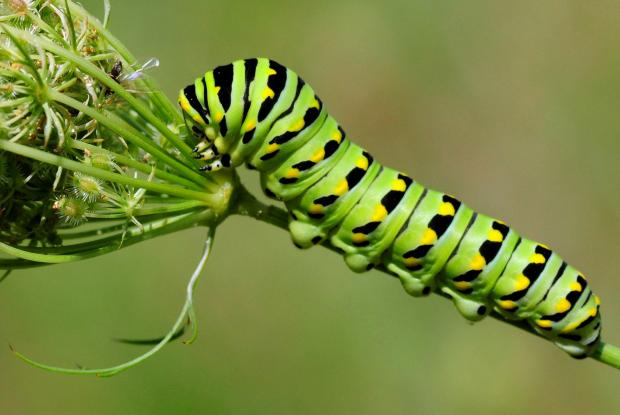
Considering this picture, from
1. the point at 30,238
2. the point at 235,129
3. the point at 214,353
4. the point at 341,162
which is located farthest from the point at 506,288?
the point at 214,353

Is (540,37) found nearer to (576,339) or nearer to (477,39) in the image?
(477,39)

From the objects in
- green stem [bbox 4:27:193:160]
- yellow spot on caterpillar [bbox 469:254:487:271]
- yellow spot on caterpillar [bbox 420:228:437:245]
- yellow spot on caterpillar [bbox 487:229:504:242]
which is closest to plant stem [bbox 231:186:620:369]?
yellow spot on caterpillar [bbox 420:228:437:245]

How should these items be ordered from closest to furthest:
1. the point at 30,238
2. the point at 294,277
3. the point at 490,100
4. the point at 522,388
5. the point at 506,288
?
1. the point at 30,238
2. the point at 506,288
3. the point at 522,388
4. the point at 294,277
5. the point at 490,100

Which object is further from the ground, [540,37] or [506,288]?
[540,37]

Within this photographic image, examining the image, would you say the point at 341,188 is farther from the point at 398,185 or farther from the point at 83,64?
the point at 83,64

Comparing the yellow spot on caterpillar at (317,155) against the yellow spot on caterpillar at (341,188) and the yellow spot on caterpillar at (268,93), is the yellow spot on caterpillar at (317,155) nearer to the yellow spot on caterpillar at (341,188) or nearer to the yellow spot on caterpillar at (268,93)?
the yellow spot on caterpillar at (341,188)

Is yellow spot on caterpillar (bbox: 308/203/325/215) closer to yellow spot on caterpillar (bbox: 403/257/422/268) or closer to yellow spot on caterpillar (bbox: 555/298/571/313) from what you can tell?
yellow spot on caterpillar (bbox: 403/257/422/268)
